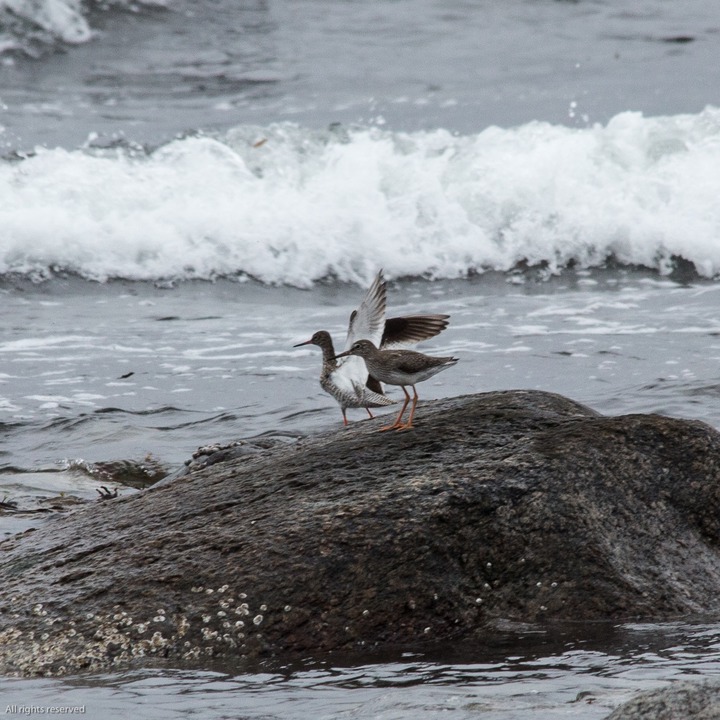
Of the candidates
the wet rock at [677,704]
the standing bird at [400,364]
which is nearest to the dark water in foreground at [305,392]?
the wet rock at [677,704]

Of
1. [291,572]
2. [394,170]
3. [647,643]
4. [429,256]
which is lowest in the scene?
[647,643]

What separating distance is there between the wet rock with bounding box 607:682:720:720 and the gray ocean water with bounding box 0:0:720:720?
1.20 ft

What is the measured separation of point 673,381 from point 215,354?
3501 millimetres

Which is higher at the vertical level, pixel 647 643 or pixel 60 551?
pixel 60 551

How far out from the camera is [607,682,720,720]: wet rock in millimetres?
2829

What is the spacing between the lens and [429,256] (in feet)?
41.3

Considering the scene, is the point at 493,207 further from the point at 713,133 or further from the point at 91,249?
the point at 91,249

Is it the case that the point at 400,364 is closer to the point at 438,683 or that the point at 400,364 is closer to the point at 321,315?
the point at 438,683

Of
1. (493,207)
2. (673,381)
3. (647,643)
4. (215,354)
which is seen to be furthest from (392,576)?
(493,207)

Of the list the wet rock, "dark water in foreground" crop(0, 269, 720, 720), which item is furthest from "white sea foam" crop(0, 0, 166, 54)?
the wet rock

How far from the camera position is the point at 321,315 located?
1092 centimetres

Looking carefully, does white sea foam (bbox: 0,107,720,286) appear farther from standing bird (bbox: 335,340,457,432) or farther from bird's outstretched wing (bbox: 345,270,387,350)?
standing bird (bbox: 335,340,457,432)

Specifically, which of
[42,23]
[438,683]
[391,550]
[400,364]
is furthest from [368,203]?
[438,683]

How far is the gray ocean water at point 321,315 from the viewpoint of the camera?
152 inches
